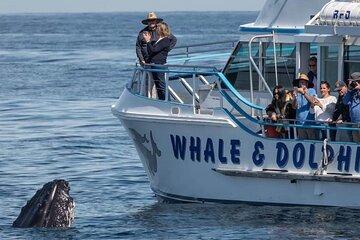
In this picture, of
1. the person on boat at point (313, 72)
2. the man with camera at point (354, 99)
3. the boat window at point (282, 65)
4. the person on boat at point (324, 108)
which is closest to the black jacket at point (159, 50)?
the boat window at point (282, 65)

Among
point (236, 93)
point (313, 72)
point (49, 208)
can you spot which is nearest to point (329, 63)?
point (313, 72)

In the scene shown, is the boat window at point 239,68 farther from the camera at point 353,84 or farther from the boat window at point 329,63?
the camera at point 353,84

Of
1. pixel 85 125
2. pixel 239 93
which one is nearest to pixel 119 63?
pixel 85 125

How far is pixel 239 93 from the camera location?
74.8ft

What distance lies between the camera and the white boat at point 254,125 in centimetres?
2148

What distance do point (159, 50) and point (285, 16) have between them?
7.24 ft

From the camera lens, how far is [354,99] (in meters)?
21.1

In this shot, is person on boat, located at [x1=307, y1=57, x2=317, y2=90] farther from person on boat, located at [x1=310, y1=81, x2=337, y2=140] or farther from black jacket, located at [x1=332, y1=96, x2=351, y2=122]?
black jacket, located at [x1=332, y1=96, x2=351, y2=122]

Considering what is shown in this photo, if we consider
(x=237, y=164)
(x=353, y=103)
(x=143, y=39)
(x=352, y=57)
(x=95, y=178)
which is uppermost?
(x=143, y=39)

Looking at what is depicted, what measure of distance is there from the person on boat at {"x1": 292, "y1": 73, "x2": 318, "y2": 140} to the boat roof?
132 centimetres

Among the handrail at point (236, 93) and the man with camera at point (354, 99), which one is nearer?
the man with camera at point (354, 99)

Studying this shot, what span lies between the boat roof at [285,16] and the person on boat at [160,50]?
4.91 feet

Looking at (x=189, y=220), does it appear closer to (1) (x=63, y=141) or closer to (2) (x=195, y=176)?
(2) (x=195, y=176)

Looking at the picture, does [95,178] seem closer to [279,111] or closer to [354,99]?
[279,111]
